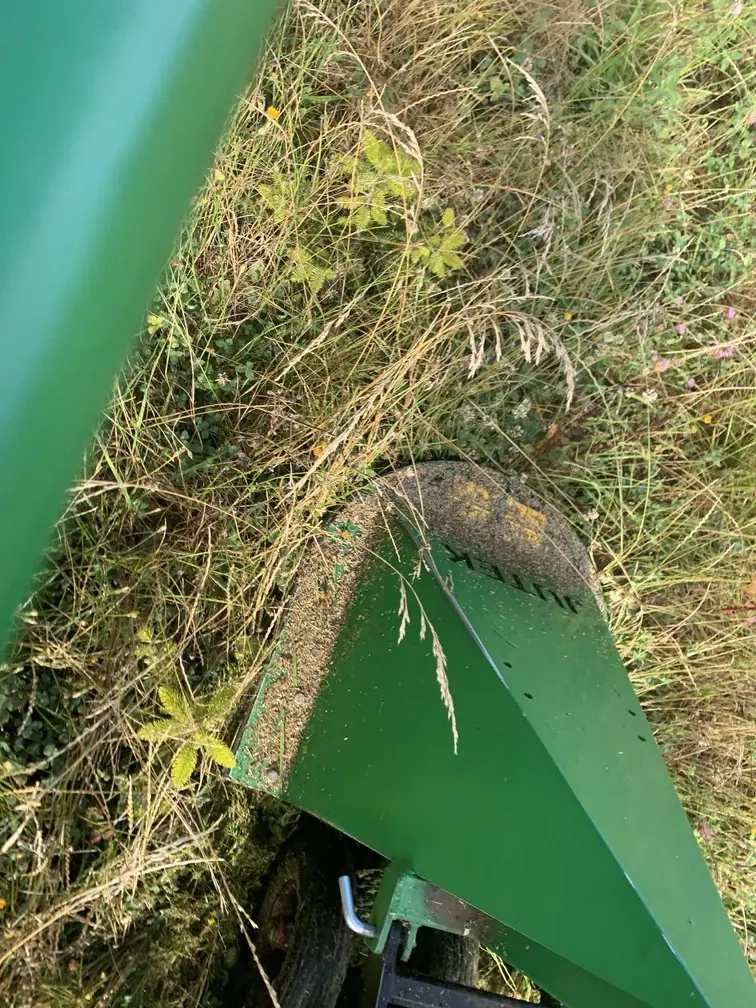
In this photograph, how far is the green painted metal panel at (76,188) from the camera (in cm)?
31

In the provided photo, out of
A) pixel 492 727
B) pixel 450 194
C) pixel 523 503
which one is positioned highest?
pixel 450 194

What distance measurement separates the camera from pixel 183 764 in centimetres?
148

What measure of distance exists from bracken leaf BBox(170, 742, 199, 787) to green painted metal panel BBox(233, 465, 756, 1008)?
200 millimetres

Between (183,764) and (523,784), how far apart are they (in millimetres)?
744

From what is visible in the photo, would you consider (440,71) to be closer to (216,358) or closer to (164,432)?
(216,358)

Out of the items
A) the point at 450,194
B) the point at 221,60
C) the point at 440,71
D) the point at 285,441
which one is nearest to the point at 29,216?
the point at 221,60

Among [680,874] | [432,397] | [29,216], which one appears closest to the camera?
[29,216]

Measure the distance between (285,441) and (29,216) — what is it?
1325 millimetres

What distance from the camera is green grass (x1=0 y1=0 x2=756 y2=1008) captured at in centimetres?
154

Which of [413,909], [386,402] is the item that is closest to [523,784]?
[413,909]

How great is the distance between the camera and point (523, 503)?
178cm

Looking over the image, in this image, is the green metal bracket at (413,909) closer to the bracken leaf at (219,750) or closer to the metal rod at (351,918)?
the metal rod at (351,918)

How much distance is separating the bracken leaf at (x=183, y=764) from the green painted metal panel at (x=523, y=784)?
7.9 inches

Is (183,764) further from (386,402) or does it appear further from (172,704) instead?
(386,402)
